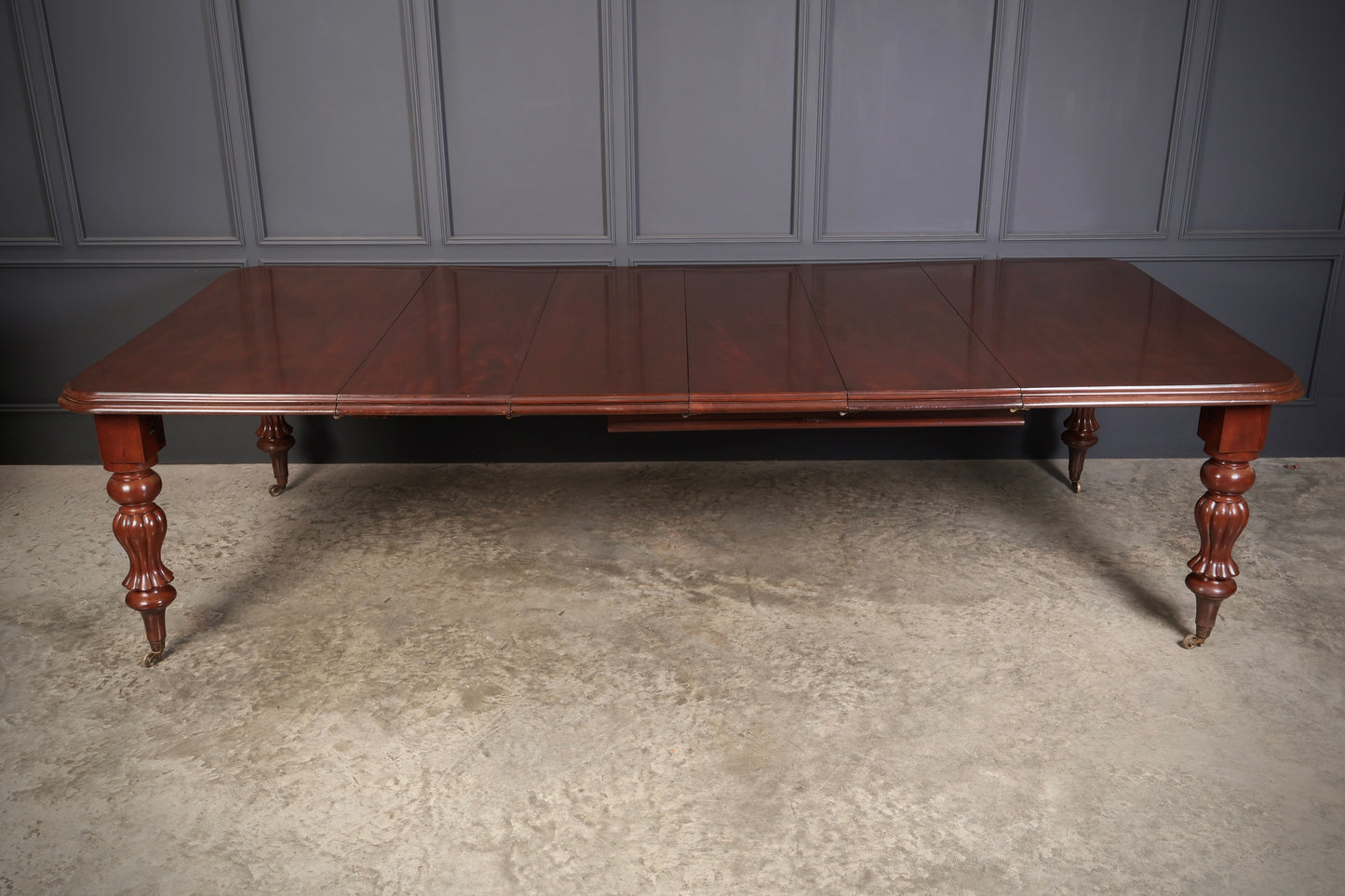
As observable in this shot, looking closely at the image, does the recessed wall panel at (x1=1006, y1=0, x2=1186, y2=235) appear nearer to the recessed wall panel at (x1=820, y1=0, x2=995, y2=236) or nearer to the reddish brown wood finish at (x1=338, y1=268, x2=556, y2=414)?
the recessed wall panel at (x1=820, y1=0, x2=995, y2=236)

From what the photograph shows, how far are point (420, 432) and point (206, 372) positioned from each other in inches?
56.9

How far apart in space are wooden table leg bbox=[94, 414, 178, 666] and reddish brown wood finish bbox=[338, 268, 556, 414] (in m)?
0.59

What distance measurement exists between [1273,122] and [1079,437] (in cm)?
135

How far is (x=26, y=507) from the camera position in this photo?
407 cm

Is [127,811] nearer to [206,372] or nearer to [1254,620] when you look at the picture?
[206,372]

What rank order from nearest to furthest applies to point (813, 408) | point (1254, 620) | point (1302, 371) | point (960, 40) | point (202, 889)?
point (202, 889), point (813, 408), point (1254, 620), point (960, 40), point (1302, 371)

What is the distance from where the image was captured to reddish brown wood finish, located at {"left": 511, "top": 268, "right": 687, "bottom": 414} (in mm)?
2812

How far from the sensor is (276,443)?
4.08 meters

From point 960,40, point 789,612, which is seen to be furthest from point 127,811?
point 960,40

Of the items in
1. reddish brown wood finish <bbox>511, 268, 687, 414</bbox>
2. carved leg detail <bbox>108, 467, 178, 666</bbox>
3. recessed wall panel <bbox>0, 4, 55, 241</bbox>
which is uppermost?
recessed wall panel <bbox>0, 4, 55, 241</bbox>

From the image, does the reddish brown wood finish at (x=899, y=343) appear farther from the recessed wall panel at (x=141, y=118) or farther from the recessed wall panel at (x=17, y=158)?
the recessed wall panel at (x=17, y=158)

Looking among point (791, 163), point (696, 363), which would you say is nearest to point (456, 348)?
point (696, 363)

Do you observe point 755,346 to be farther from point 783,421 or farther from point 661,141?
point 661,141

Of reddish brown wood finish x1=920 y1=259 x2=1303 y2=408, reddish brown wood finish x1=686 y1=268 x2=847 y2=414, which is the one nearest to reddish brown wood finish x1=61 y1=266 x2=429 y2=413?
reddish brown wood finish x1=686 y1=268 x2=847 y2=414
